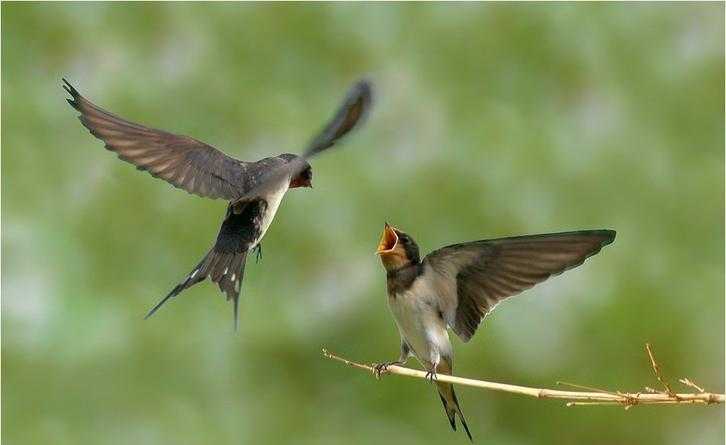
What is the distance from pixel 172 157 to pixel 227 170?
0.04m

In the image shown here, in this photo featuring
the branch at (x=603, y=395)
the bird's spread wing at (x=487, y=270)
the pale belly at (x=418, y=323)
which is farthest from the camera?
the pale belly at (x=418, y=323)

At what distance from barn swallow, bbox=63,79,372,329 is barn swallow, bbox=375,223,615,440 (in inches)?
5.3

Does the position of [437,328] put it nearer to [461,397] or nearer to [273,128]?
[273,128]

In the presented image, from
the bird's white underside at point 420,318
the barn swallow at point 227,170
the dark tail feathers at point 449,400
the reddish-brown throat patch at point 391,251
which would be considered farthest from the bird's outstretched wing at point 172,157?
the dark tail feathers at point 449,400

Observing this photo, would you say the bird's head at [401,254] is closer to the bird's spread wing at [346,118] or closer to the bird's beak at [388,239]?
the bird's beak at [388,239]

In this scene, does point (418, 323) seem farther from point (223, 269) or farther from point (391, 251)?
point (223, 269)

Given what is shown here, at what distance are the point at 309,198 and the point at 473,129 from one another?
49 cm

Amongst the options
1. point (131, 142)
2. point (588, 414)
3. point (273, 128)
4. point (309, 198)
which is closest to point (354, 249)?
point (309, 198)

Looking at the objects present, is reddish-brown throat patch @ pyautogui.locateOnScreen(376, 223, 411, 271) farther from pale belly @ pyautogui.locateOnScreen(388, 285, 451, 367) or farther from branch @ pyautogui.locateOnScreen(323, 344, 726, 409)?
branch @ pyautogui.locateOnScreen(323, 344, 726, 409)

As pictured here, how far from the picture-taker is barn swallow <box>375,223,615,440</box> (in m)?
0.87

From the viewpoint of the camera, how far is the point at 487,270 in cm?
91

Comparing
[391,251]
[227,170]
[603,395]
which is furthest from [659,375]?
[227,170]

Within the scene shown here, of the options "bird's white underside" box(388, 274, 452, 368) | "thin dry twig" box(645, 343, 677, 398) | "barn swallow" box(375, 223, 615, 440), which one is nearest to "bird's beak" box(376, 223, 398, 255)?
"barn swallow" box(375, 223, 615, 440)

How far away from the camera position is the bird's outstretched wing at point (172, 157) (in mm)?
700
